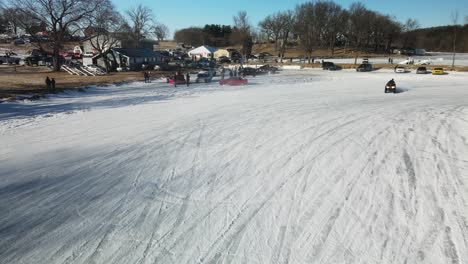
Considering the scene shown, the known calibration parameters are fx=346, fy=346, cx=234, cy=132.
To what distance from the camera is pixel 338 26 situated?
106188 mm

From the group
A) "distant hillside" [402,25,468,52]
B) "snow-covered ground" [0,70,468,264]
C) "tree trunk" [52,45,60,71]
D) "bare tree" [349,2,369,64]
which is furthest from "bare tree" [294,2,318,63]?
"snow-covered ground" [0,70,468,264]

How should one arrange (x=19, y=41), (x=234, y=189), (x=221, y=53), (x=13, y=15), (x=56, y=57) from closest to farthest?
(x=234, y=189), (x=13, y=15), (x=56, y=57), (x=221, y=53), (x=19, y=41)

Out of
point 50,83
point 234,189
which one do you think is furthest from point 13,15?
point 234,189

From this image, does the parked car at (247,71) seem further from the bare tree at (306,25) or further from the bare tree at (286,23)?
the bare tree at (286,23)

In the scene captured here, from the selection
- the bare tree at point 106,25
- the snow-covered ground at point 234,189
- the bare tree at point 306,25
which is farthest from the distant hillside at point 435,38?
the snow-covered ground at point 234,189

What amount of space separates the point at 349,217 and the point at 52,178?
8082 mm

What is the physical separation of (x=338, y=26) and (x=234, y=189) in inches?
4236

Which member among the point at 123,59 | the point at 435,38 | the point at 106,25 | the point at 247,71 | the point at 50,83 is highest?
the point at 435,38

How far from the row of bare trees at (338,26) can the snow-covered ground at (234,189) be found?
285 ft

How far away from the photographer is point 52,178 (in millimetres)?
9883

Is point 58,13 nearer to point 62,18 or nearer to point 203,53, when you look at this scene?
point 62,18

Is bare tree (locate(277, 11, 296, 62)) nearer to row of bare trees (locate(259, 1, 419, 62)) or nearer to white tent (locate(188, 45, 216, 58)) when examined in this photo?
row of bare trees (locate(259, 1, 419, 62))

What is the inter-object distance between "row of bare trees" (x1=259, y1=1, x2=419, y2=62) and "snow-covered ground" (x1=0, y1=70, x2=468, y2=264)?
87.0 m

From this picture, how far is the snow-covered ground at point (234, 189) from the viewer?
258 inches
